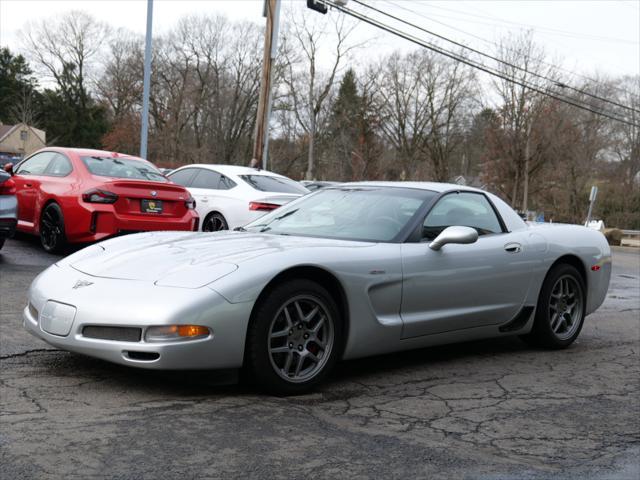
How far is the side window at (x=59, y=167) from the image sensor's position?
408 inches

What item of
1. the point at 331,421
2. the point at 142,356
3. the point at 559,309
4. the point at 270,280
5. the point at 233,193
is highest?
the point at 233,193

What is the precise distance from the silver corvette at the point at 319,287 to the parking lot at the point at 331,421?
24 centimetres

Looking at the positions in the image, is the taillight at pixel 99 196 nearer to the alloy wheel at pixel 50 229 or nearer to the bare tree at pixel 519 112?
the alloy wheel at pixel 50 229

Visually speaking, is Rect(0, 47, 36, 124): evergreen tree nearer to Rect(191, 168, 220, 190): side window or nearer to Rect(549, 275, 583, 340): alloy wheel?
Rect(191, 168, 220, 190): side window

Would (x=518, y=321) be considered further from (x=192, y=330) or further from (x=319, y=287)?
(x=192, y=330)

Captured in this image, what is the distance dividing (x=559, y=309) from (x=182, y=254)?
339 centimetres

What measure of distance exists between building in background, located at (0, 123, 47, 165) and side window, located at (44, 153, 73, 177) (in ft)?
241

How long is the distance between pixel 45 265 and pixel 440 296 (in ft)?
18.6

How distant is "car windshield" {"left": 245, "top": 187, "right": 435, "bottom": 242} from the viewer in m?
5.45

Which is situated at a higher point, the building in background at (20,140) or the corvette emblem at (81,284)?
the building in background at (20,140)

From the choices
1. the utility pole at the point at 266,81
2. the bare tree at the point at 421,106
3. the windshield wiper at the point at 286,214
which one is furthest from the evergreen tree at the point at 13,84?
the windshield wiper at the point at 286,214

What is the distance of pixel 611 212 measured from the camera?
166ft

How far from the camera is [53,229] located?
1023 centimetres

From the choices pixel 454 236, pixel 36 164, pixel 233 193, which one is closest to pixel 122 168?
pixel 36 164
